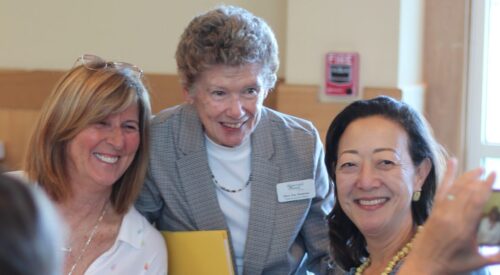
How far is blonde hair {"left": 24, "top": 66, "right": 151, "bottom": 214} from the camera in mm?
2309

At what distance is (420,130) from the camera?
80.8 inches

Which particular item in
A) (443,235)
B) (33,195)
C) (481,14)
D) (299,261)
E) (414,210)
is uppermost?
(481,14)

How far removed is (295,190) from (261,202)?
0.12 meters

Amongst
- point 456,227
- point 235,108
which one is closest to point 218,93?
point 235,108

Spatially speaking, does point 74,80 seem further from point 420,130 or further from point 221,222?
point 420,130

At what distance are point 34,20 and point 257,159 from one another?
2232 millimetres

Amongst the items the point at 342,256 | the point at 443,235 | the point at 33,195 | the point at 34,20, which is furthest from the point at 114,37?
the point at 33,195

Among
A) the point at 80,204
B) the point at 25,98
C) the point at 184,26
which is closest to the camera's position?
the point at 80,204

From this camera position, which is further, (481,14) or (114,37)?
(114,37)

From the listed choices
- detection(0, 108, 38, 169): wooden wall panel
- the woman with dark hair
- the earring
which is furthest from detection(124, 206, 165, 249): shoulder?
detection(0, 108, 38, 169): wooden wall panel

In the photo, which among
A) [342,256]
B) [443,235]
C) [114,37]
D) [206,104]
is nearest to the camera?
[443,235]

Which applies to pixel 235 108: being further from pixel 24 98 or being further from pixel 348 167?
pixel 24 98

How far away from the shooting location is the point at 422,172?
205cm

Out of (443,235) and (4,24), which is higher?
(4,24)
